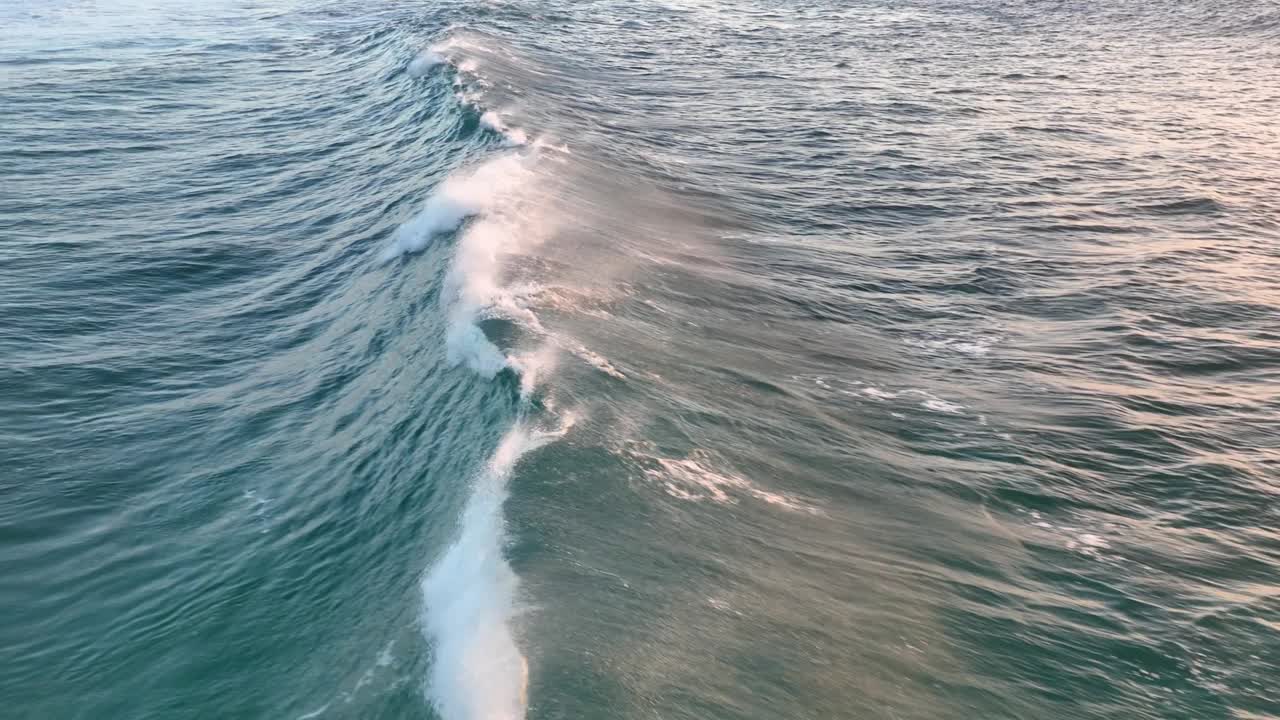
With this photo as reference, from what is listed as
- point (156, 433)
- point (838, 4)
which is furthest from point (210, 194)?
point (838, 4)

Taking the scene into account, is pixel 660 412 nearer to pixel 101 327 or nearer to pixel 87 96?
pixel 101 327

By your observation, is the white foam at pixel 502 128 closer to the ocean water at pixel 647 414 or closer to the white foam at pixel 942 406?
the ocean water at pixel 647 414

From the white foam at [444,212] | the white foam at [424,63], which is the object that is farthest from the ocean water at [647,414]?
the white foam at [424,63]

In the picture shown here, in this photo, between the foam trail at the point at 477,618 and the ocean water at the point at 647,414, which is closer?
the foam trail at the point at 477,618

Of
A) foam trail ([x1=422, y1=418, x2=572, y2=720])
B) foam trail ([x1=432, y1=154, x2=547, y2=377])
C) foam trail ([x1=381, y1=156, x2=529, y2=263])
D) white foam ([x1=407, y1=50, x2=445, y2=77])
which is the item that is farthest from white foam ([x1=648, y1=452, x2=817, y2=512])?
white foam ([x1=407, y1=50, x2=445, y2=77])

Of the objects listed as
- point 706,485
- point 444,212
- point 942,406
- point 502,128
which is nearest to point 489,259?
point 444,212

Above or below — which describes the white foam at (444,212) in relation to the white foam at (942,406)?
below
